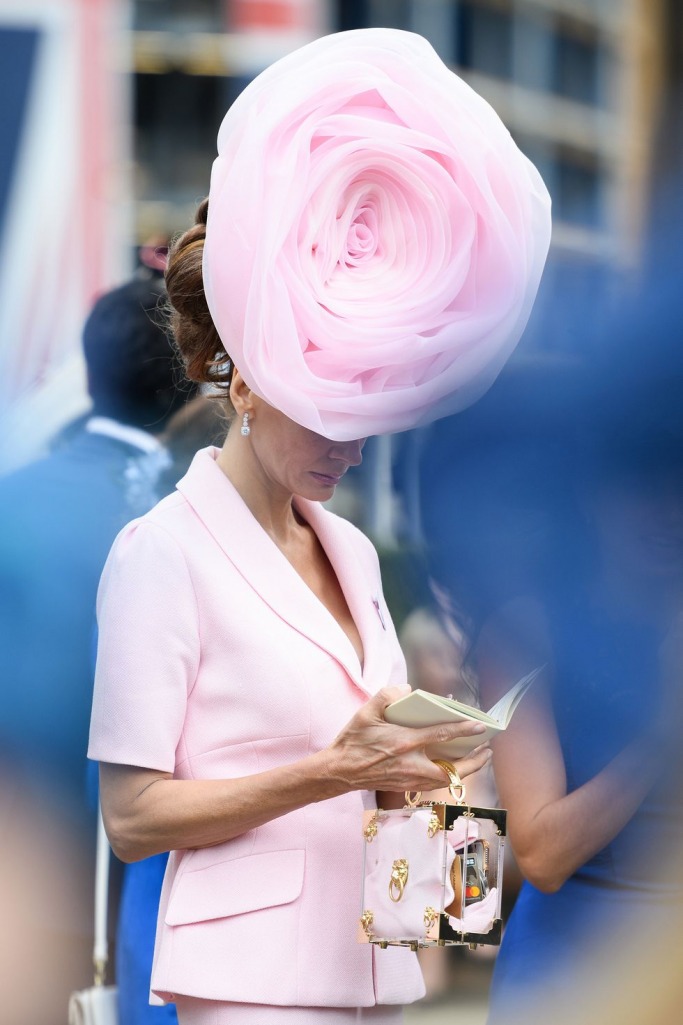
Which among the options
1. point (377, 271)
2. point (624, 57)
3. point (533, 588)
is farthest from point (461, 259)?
point (624, 57)

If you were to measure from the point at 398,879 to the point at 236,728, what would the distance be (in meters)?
0.21

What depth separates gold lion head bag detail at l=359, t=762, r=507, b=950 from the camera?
4.11 ft

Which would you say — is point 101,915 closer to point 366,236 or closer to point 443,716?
point 443,716

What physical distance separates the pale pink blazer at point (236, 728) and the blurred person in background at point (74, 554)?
1.76ft

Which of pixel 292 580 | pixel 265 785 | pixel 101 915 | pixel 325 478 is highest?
pixel 325 478

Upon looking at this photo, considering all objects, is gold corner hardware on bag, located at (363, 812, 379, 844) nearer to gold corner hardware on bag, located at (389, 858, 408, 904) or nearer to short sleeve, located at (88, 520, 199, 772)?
gold corner hardware on bag, located at (389, 858, 408, 904)

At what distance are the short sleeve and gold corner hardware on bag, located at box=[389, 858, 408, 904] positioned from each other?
237 mm

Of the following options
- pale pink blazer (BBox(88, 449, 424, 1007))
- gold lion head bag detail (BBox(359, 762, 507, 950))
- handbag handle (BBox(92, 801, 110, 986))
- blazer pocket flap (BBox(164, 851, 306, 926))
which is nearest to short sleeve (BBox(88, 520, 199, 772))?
pale pink blazer (BBox(88, 449, 424, 1007))

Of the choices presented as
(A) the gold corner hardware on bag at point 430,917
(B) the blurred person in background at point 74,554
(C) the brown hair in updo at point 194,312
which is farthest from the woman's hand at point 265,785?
(B) the blurred person in background at point 74,554

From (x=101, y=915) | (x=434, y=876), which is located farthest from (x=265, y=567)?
(x=101, y=915)

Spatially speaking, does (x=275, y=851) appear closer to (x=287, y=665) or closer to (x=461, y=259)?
(x=287, y=665)

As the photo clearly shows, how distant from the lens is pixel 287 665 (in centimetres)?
133

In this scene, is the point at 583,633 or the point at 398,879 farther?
the point at 583,633

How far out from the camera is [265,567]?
54.8 inches
